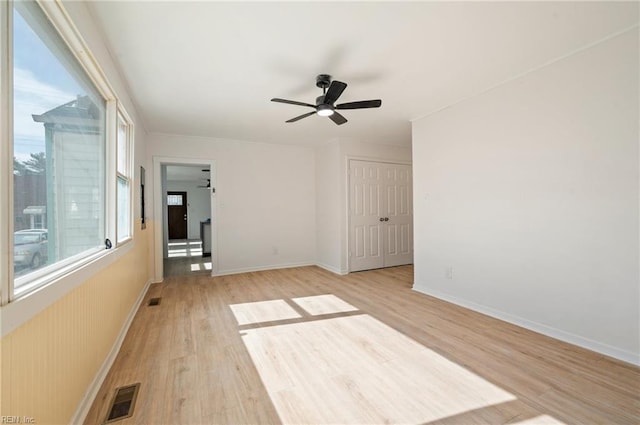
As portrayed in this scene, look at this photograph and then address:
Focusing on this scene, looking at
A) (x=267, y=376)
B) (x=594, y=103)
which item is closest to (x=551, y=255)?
(x=594, y=103)

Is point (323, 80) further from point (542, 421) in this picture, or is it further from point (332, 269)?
point (332, 269)

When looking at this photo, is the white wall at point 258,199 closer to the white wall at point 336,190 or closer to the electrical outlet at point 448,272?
the white wall at point 336,190

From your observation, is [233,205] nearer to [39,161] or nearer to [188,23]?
[188,23]

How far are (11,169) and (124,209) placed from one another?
2.16 metres

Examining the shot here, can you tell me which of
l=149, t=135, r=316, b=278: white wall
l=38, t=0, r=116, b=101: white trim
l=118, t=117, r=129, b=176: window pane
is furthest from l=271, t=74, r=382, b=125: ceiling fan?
l=149, t=135, r=316, b=278: white wall

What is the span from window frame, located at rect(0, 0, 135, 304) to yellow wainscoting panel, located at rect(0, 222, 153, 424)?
0.09 meters

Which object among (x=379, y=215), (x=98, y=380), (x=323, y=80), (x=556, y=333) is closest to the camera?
(x=98, y=380)

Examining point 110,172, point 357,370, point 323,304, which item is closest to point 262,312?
point 323,304

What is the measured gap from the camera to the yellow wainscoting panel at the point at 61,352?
38.0 inches

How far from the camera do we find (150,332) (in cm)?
258

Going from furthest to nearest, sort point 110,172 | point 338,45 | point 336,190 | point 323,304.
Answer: point 336,190
point 323,304
point 110,172
point 338,45

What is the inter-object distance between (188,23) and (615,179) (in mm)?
3291

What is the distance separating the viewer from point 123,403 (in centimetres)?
163

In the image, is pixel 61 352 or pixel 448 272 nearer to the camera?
pixel 61 352
